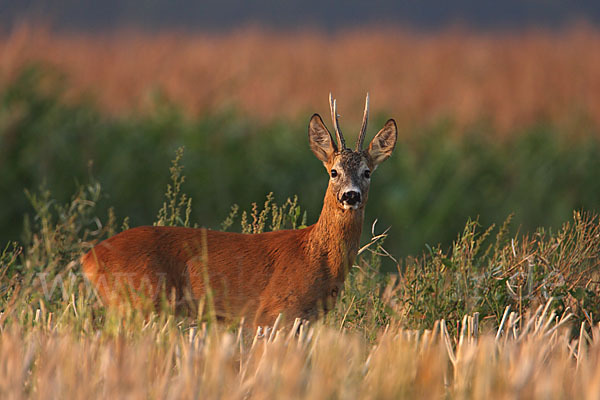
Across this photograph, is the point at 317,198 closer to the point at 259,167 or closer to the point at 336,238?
the point at 259,167

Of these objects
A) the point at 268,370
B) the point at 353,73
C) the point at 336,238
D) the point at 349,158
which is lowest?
the point at 268,370

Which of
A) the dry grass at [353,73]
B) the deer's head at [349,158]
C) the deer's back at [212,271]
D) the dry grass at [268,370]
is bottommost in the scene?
the dry grass at [268,370]

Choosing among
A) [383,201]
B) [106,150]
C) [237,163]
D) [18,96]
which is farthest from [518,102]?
[18,96]

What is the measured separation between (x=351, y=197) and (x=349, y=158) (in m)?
0.30

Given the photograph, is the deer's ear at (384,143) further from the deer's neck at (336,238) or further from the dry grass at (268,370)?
the dry grass at (268,370)

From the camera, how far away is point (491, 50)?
19.6m

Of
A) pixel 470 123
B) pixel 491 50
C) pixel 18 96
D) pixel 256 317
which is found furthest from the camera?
pixel 491 50

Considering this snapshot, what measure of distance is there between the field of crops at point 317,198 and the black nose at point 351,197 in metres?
0.48

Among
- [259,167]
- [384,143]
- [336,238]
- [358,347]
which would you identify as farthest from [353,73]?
[358,347]

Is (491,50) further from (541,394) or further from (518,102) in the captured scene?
(541,394)

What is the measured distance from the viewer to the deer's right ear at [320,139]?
5875mm

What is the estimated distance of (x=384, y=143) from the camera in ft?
19.6

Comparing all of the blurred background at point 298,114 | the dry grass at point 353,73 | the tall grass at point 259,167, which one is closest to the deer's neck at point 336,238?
the blurred background at point 298,114

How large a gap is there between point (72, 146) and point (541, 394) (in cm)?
961
